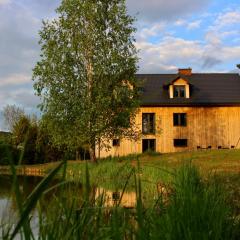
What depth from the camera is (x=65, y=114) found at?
94.9 feet

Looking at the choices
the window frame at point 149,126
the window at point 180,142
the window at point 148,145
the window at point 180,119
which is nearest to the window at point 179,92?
the window at point 180,119

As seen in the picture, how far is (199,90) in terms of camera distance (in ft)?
147

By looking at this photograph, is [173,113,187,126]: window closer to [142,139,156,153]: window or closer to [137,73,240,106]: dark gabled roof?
[137,73,240,106]: dark gabled roof

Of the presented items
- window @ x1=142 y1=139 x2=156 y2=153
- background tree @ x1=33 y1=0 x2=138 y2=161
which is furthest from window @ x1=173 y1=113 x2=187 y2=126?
background tree @ x1=33 y1=0 x2=138 y2=161

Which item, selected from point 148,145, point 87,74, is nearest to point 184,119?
point 148,145

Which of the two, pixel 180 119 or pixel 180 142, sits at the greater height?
pixel 180 119

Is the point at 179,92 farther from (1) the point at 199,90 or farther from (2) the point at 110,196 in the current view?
(2) the point at 110,196

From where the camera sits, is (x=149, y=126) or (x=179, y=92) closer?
(x=149, y=126)

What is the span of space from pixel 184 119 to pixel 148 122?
3377 millimetres

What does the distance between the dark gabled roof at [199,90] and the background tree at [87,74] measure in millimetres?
12101

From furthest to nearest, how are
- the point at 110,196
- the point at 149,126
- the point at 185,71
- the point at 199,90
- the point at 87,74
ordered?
the point at 185,71, the point at 199,90, the point at 149,126, the point at 87,74, the point at 110,196

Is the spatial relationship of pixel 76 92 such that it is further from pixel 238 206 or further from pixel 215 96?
pixel 238 206

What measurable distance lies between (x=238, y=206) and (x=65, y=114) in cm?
2200

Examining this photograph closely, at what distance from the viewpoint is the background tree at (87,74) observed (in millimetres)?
28703
